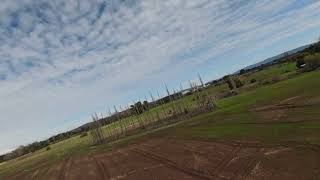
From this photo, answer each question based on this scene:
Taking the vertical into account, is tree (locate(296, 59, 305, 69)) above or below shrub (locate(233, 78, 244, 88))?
below

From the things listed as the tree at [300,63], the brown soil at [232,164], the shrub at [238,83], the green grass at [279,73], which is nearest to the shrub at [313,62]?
the green grass at [279,73]

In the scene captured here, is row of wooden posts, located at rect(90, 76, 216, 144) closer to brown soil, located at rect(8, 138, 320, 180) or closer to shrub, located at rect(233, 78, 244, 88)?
shrub, located at rect(233, 78, 244, 88)

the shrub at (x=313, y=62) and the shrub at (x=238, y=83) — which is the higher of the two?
the shrub at (x=238, y=83)

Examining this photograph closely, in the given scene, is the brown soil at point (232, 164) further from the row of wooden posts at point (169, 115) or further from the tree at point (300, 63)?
the tree at point (300, 63)

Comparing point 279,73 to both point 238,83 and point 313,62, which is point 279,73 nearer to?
point 238,83

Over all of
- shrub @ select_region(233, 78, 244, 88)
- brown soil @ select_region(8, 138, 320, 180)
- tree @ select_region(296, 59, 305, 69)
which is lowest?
brown soil @ select_region(8, 138, 320, 180)

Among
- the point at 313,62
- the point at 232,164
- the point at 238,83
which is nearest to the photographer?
the point at 232,164

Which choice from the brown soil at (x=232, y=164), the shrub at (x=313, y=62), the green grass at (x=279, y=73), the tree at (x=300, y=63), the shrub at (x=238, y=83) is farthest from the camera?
the shrub at (x=238, y=83)

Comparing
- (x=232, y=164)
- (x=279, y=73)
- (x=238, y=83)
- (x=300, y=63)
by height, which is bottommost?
(x=232, y=164)

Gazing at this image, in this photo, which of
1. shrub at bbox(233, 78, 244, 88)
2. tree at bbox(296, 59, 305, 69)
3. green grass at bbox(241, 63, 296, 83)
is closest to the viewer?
tree at bbox(296, 59, 305, 69)

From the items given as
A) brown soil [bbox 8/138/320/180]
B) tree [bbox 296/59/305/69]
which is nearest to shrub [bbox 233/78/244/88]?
tree [bbox 296/59/305/69]

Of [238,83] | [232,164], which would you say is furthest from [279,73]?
[232,164]

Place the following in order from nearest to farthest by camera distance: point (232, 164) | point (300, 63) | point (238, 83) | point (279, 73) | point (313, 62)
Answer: point (232, 164) < point (313, 62) < point (300, 63) < point (279, 73) < point (238, 83)

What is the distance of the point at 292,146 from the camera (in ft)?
73.7
